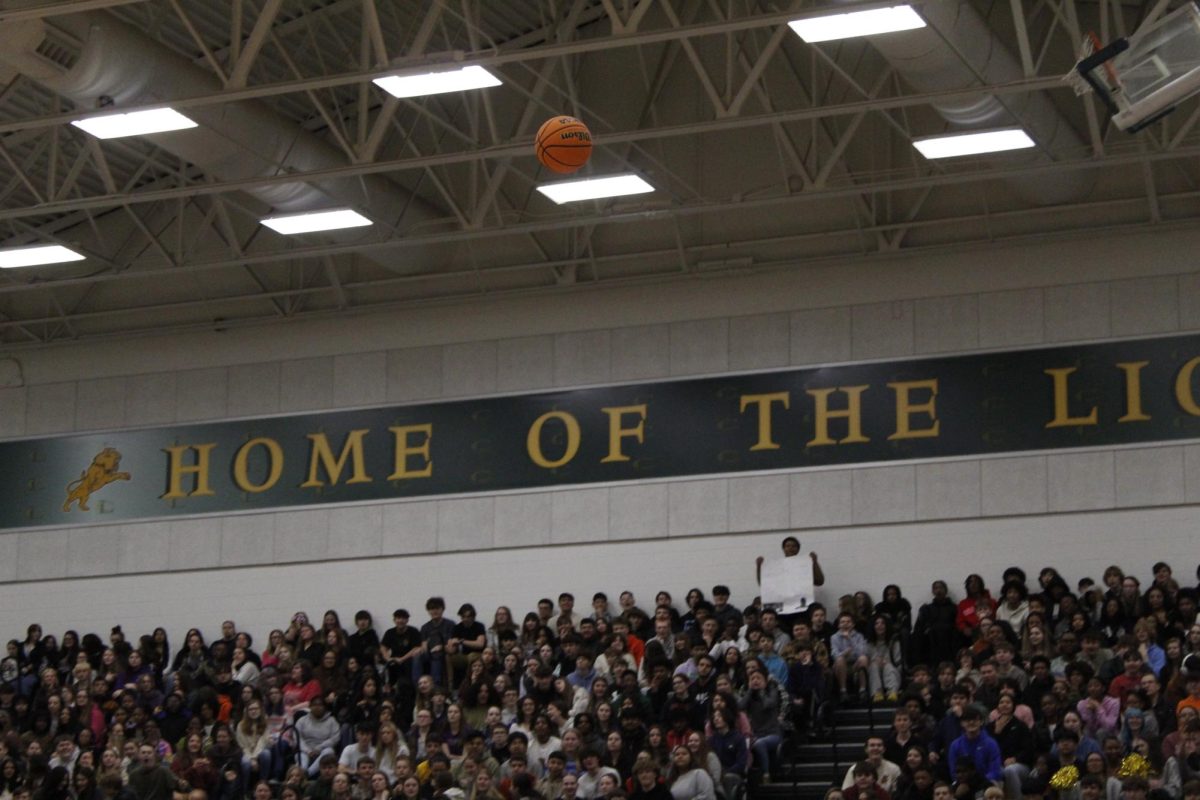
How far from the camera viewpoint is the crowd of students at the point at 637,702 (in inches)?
666

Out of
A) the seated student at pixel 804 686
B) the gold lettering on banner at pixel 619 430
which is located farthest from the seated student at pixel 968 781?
the gold lettering on banner at pixel 619 430

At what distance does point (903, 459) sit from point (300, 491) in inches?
307

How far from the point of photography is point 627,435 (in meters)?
23.8

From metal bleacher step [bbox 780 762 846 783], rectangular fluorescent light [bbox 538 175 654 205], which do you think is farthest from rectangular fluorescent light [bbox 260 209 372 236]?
metal bleacher step [bbox 780 762 846 783]

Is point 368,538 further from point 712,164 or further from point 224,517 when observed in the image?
point 712,164

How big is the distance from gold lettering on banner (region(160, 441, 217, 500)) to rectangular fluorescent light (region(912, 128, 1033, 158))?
10.7 m

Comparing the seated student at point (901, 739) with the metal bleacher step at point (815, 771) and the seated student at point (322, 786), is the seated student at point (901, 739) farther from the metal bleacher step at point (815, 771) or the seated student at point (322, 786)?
the seated student at point (322, 786)

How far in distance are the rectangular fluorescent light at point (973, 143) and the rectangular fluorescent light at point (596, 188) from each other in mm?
2998

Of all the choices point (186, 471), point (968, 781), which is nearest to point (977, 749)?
point (968, 781)

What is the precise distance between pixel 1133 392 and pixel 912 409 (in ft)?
8.05

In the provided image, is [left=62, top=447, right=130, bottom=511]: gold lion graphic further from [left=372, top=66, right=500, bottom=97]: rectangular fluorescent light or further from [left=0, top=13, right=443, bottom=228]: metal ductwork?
[left=372, top=66, right=500, bottom=97]: rectangular fluorescent light

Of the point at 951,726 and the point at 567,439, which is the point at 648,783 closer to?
the point at 951,726

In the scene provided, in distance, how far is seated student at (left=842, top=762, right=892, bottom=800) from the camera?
1627 centimetres

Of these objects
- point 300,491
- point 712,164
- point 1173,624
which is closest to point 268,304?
point 300,491
